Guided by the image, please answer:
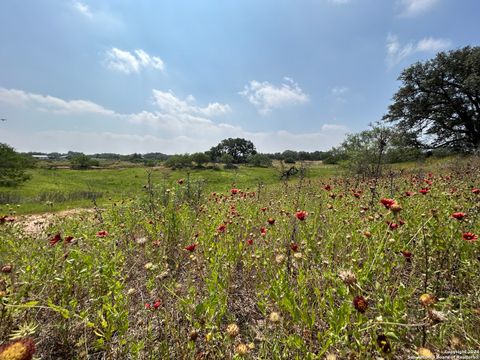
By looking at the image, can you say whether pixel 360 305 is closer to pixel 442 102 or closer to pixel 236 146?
pixel 442 102

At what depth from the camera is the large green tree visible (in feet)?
76.6

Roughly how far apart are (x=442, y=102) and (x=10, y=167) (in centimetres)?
4205

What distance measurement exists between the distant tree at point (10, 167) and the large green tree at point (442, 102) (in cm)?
3788

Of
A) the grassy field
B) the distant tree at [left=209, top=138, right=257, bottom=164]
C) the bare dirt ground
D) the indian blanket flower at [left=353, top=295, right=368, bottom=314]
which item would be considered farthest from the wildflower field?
the distant tree at [left=209, top=138, right=257, bottom=164]

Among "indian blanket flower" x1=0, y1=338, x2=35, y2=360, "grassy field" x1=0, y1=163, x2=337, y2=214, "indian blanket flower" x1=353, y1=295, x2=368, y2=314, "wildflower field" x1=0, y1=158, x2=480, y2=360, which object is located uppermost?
"indian blanket flower" x1=353, y1=295, x2=368, y2=314

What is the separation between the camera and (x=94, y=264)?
8.11ft

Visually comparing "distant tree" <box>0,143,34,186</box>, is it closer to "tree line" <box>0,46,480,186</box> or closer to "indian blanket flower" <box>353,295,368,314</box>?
"tree line" <box>0,46,480,186</box>

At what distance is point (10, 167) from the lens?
2167 centimetres

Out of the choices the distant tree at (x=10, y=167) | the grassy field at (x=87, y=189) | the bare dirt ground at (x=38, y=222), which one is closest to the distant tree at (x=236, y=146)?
the grassy field at (x=87, y=189)

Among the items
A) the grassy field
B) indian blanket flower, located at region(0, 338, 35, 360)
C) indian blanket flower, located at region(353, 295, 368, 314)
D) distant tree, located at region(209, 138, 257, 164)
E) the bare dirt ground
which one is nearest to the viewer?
indian blanket flower, located at region(0, 338, 35, 360)

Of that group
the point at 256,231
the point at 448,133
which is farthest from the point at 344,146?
the point at 256,231

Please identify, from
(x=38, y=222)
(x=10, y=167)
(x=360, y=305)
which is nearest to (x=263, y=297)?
(x=360, y=305)

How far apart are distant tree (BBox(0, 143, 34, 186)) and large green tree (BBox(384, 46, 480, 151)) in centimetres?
3788

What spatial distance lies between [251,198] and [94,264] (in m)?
4.64
